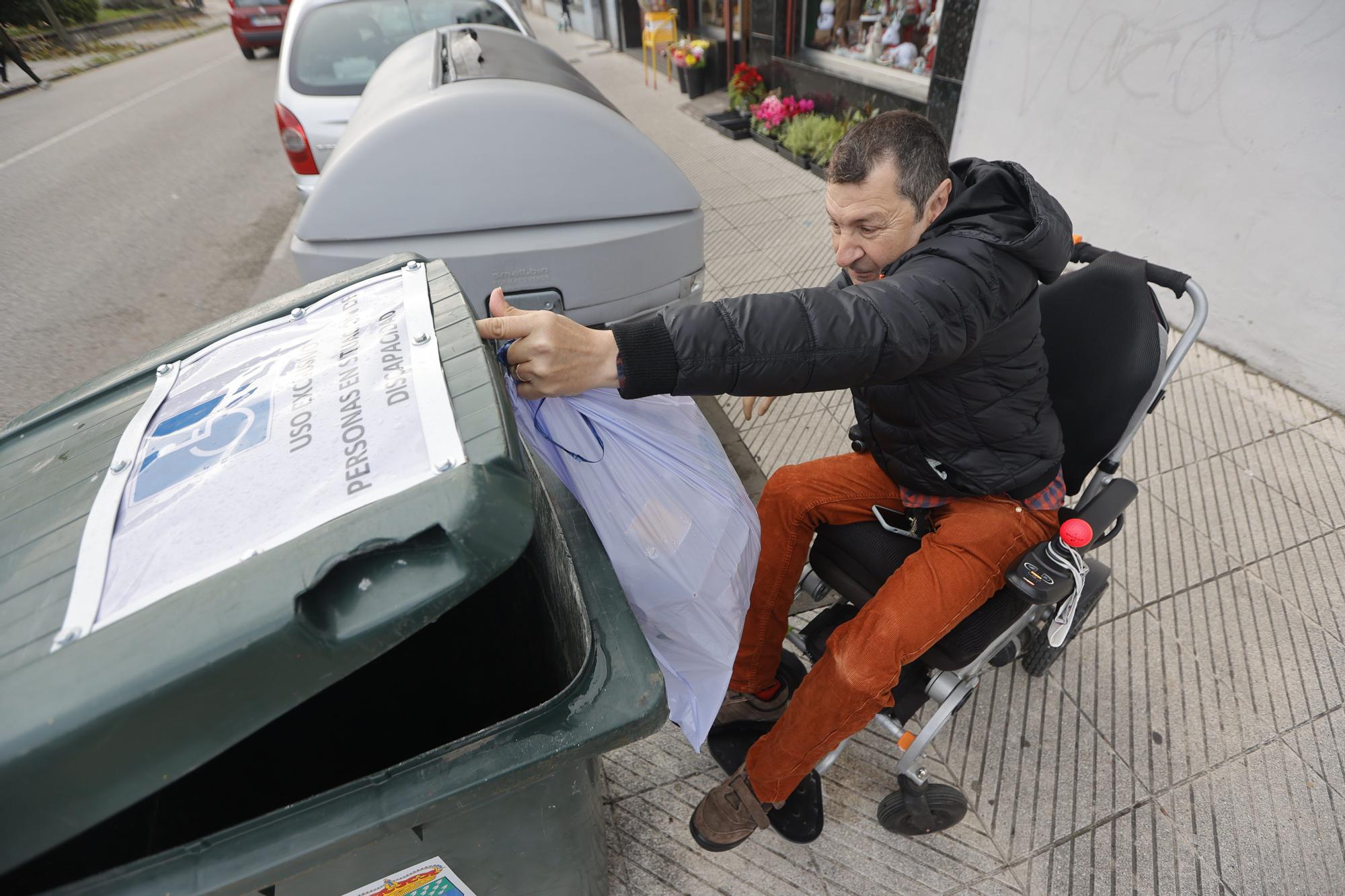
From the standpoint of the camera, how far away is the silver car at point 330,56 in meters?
4.26

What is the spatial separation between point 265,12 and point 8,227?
388 inches

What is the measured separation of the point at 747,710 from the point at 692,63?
847 centimetres

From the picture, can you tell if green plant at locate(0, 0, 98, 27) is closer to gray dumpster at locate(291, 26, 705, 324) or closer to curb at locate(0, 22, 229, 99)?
curb at locate(0, 22, 229, 99)

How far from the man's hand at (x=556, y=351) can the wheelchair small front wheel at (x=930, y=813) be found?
140 cm

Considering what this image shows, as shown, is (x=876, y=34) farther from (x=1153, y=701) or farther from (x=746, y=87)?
(x=1153, y=701)

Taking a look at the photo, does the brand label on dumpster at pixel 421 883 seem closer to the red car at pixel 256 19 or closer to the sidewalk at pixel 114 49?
the red car at pixel 256 19

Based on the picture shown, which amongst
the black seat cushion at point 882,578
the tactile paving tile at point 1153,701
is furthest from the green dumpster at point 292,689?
the tactile paving tile at point 1153,701

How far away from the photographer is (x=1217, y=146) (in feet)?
10.6

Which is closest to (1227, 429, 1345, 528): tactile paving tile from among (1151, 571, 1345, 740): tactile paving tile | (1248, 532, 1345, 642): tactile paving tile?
(1248, 532, 1345, 642): tactile paving tile

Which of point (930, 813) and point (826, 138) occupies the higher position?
point (826, 138)

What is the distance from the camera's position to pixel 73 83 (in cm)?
1266

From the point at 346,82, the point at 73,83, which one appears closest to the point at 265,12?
the point at 73,83

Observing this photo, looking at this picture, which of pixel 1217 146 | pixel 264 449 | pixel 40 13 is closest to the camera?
pixel 264 449

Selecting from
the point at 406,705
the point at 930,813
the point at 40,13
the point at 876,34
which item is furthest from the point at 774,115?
the point at 40,13
